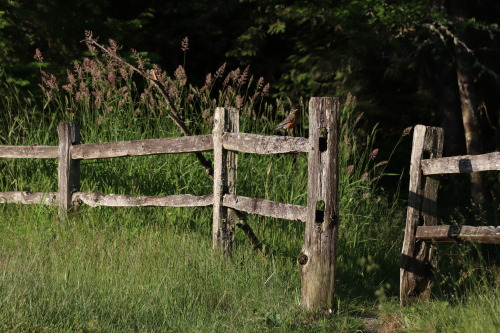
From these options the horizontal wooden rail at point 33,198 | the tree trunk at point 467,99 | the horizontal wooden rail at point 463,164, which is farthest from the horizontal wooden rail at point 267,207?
the tree trunk at point 467,99

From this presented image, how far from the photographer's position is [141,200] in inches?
314

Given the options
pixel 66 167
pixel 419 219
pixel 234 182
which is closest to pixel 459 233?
pixel 419 219

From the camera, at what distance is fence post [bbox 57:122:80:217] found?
880cm

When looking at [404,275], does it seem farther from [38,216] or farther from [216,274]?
[38,216]

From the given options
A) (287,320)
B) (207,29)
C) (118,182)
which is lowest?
(287,320)

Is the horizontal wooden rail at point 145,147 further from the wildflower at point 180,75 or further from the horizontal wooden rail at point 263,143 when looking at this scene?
the wildflower at point 180,75

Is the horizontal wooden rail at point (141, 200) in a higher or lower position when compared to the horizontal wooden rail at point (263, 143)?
lower

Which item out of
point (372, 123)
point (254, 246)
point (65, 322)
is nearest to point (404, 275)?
point (254, 246)

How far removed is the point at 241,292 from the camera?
253 inches

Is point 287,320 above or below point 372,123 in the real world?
below

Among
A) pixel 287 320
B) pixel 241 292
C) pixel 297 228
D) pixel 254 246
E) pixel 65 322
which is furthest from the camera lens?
pixel 297 228

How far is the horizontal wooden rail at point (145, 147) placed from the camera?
7.60m

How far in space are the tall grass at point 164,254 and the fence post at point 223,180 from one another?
6.8 inches

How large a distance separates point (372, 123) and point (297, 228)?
7723mm
